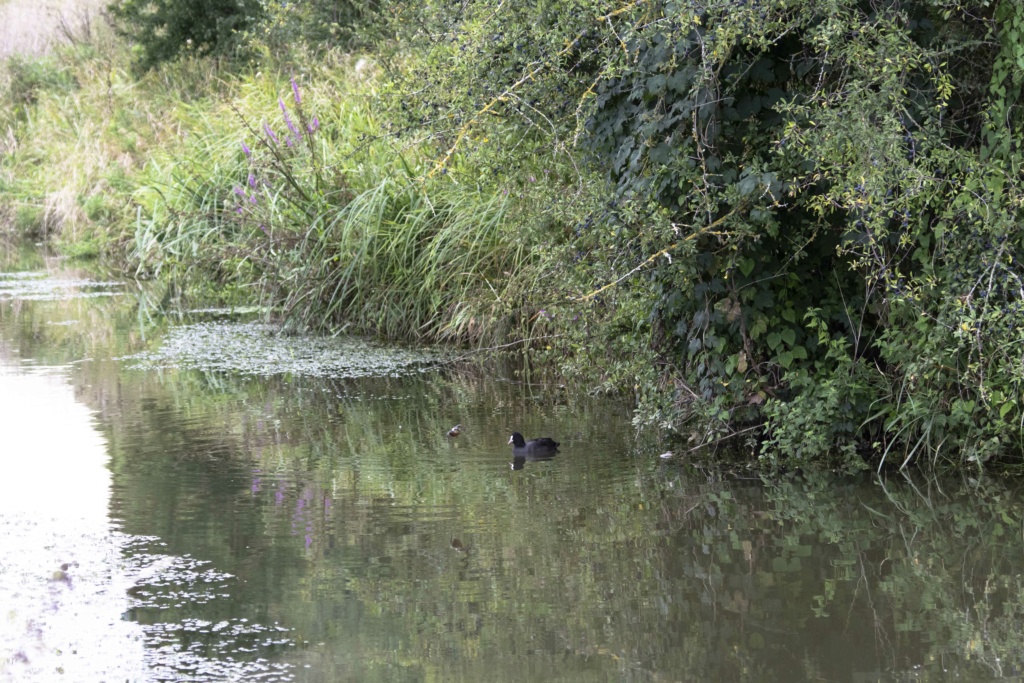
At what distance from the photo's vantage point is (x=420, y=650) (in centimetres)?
426

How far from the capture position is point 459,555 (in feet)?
17.2

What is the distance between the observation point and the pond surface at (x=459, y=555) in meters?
4.22

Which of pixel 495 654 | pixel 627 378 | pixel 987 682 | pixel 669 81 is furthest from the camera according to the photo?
pixel 627 378

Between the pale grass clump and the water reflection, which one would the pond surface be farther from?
the pale grass clump

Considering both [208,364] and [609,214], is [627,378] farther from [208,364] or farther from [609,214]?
[208,364]

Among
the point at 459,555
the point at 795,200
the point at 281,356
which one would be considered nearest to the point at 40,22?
the point at 281,356

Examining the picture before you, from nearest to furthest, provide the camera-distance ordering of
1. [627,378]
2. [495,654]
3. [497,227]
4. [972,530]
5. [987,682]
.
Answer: [987,682]
[495,654]
[972,530]
[627,378]
[497,227]

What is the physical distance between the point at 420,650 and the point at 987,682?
1.76 m

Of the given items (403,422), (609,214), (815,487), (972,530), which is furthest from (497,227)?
(972,530)

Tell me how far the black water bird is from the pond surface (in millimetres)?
121

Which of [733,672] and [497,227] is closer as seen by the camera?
[733,672]

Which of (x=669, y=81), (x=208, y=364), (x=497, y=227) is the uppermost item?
(x=669, y=81)

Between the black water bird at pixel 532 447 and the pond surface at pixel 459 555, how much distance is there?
0.12 m

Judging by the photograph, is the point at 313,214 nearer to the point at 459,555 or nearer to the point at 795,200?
the point at 795,200
